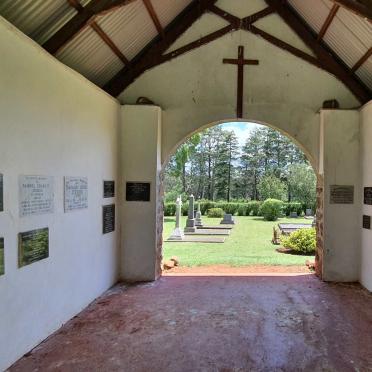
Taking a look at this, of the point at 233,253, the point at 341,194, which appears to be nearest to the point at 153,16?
the point at 341,194

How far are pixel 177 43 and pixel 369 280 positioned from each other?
16.7 ft

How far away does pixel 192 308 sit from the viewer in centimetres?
534

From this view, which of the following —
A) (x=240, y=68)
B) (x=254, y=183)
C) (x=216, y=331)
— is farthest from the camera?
(x=254, y=183)

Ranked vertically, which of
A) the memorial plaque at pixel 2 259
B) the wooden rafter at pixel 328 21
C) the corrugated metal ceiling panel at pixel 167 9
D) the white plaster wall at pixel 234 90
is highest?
→ the corrugated metal ceiling panel at pixel 167 9

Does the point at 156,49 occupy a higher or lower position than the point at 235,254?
higher

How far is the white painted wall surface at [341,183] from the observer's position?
677cm

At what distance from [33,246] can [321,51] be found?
18.4ft

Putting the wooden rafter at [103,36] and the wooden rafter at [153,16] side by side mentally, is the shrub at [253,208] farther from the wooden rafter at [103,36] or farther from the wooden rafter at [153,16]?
the wooden rafter at [103,36]

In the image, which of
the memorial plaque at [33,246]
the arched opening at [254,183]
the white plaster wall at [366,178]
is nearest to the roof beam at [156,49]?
the white plaster wall at [366,178]

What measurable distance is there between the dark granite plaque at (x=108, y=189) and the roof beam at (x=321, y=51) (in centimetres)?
411

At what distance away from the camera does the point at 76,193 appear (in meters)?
5.08

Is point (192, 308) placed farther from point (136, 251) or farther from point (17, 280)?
point (17, 280)

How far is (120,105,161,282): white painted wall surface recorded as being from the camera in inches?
271

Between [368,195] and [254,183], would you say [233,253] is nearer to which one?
[368,195]
